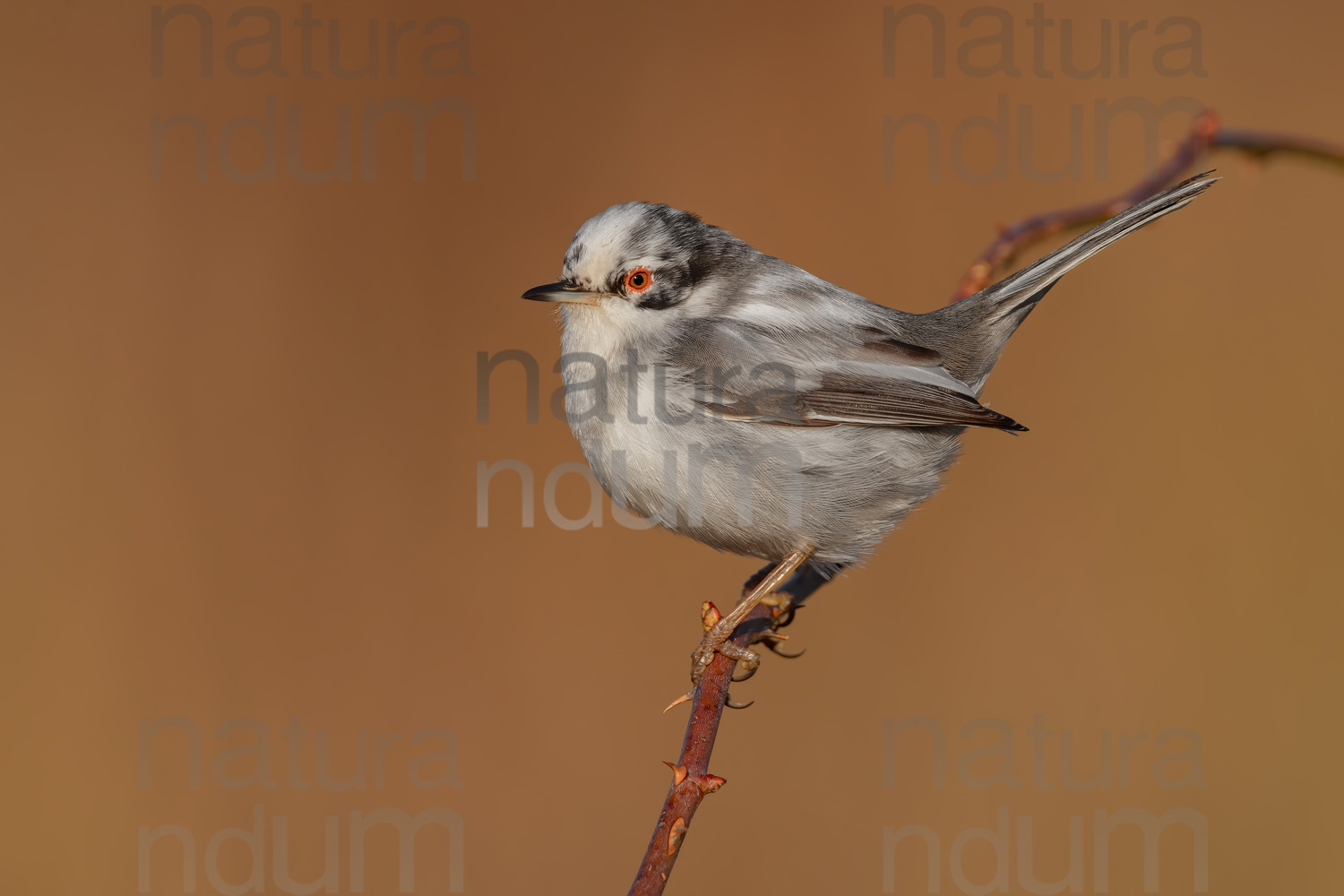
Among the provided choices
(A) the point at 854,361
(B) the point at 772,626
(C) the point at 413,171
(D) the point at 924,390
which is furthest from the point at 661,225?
(C) the point at 413,171

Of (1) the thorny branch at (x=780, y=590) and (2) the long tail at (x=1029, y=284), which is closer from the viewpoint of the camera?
(1) the thorny branch at (x=780, y=590)

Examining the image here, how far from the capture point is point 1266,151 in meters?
2.59

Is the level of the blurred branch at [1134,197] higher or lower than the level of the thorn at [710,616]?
higher

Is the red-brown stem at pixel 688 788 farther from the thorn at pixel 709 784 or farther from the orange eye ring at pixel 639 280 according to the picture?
the orange eye ring at pixel 639 280

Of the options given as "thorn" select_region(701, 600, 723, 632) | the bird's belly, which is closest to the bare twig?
"thorn" select_region(701, 600, 723, 632)

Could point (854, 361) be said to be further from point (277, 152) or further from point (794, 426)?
point (277, 152)

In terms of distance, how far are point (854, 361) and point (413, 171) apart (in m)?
2.71

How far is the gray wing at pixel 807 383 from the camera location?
2807 mm

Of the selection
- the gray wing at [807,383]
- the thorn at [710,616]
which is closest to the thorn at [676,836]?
the thorn at [710,616]

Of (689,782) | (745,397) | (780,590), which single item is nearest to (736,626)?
(780,590)

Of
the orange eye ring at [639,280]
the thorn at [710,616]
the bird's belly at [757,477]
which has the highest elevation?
the orange eye ring at [639,280]

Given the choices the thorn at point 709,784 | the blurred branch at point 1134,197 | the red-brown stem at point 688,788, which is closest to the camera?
the red-brown stem at point 688,788

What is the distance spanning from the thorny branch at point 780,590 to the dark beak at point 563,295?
38.4 inches

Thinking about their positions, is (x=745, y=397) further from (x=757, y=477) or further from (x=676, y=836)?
(x=676, y=836)
